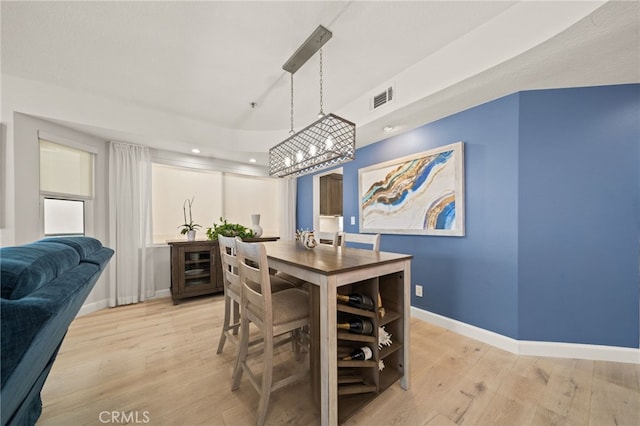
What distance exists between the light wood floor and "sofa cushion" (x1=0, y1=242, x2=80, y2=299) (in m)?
1.13

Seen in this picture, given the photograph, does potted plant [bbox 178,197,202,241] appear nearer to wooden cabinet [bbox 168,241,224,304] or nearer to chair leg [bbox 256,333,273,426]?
wooden cabinet [bbox 168,241,224,304]

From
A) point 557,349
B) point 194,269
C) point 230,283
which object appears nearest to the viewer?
point 230,283

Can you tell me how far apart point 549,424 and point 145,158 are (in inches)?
185

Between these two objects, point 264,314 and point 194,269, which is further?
point 194,269

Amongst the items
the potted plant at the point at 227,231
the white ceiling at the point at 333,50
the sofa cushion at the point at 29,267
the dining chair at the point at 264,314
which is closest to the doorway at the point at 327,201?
the potted plant at the point at 227,231

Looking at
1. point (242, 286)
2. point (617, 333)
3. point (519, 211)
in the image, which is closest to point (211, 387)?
point (242, 286)

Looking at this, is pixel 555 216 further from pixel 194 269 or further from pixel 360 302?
pixel 194 269

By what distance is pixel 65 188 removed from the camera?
8.91 feet

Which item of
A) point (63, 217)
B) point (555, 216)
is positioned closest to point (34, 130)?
point (63, 217)

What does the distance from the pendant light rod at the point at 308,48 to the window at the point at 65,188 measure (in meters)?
2.78

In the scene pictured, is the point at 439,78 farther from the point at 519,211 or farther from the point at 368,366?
the point at 368,366

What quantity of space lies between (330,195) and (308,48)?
3.13 metres

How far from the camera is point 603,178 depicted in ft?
6.03

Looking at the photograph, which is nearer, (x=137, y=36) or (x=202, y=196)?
(x=137, y=36)
